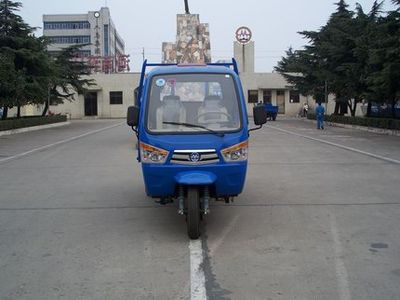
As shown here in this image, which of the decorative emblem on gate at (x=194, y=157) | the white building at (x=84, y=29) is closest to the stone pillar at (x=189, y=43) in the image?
the decorative emblem on gate at (x=194, y=157)

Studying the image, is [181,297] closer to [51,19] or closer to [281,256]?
[281,256]

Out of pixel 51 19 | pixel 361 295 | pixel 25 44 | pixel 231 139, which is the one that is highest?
pixel 51 19

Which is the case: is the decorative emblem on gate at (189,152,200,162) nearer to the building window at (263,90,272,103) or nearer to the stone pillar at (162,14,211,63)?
the stone pillar at (162,14,211,63)

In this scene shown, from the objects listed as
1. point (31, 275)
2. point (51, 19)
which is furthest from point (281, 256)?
point (51, 19)

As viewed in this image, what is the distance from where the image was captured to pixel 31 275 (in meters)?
5.52

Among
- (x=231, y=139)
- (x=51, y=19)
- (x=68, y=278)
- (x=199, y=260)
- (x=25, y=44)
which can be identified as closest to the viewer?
(x=68, y=278)

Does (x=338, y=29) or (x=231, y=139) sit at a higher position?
(x=338, y=29)

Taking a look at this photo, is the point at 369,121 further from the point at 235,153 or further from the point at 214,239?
the point at 214,239

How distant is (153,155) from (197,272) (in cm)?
190

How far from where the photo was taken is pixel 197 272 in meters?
5.52

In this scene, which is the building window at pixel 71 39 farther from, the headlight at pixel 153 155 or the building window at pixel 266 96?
the headlight at pixel 153 155

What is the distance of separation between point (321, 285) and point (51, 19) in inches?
5212

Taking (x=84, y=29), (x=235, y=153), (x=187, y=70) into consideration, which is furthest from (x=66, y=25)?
(x=235, y=153)

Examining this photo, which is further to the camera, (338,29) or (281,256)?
(338,29)
